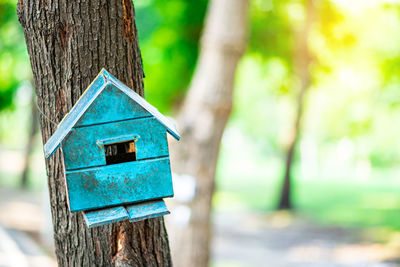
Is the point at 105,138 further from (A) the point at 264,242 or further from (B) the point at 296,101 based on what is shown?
(B) the point at 296,101

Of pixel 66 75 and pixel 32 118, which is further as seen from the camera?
pixel 32 118

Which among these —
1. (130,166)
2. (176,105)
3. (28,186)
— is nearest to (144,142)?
(130,166)

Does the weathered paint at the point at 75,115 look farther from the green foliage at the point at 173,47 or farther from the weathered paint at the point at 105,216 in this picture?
the green foliage at the point at 173,47

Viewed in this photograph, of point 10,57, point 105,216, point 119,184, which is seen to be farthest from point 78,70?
point 10,57

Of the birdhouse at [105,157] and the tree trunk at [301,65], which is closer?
the birdhouse at [105,157]

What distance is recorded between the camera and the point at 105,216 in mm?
1810

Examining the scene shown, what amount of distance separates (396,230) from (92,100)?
12.3 m

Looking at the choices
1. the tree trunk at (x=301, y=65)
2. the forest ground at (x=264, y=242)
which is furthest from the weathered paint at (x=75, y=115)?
the tree trunk at (x=301, y=65)

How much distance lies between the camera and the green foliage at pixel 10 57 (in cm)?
1129

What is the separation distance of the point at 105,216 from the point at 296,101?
13.3 m

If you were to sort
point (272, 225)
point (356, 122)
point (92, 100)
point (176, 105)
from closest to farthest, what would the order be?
1. point (92, 100)
2. point (176, 105)
3. point (272, 225)
4. point (356, 122)

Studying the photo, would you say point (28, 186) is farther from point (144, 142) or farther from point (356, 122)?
point (144, 142)

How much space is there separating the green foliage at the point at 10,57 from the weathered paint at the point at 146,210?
9639 millimetres

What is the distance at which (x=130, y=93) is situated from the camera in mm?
Result: 1854
